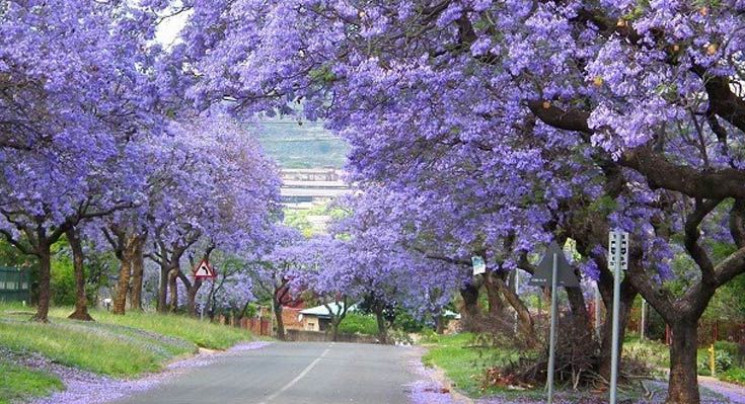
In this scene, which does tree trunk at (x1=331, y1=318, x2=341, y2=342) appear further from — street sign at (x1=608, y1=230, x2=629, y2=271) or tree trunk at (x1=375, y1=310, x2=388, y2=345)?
street sign at (x1=608, y1=230, x2=629, y2=271)

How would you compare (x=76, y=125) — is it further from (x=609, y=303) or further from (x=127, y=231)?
(x=127, y=231)

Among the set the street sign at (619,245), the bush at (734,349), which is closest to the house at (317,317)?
the bush at (734,349)

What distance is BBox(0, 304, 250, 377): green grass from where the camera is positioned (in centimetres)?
2473

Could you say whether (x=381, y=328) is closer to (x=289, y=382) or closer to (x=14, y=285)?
(x=14, y=285)

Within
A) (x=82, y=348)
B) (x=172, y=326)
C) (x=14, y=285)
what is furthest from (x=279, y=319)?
(x=82, y=348)

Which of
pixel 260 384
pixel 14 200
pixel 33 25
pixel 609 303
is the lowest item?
pixel 260 384

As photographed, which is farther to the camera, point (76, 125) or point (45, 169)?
point (45, 169)

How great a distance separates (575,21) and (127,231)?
3040 cm

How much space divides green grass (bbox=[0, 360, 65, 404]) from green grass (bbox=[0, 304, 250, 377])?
2823 mm

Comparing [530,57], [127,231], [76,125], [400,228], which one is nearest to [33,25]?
[76,125]

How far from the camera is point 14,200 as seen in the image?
90.5 feet

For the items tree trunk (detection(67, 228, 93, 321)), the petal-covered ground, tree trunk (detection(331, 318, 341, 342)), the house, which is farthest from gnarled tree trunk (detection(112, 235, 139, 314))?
the house

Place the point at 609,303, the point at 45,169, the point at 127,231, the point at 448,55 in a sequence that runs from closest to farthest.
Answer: the point at 448,55
the point at 45,169
the point at 609,303
the point at 127,231

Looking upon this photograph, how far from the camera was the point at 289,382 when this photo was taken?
83.1 ft
